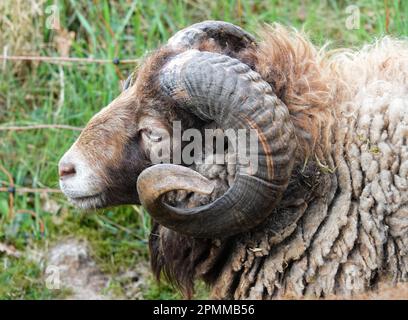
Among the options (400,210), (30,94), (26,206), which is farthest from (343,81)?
(30,94)

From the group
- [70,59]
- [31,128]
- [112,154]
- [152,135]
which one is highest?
[152,135]

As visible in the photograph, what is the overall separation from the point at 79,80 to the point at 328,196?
4.30m

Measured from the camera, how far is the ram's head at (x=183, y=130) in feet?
14.0

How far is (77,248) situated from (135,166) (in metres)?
2.73

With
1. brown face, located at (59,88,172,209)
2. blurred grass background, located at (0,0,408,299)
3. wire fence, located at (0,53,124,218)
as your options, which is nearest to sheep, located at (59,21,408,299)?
brown face, located at (59,88,172,209)

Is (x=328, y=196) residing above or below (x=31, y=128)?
above

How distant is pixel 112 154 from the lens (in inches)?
184

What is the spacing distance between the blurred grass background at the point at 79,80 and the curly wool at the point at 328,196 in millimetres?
2230

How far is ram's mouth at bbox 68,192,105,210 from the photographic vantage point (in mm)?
4781

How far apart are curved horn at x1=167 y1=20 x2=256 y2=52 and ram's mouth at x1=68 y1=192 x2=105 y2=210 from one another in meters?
1.03

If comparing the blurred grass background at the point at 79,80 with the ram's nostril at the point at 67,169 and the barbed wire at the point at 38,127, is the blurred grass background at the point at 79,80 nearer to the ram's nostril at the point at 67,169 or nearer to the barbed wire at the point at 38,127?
the barbed wire at the point at 38,127

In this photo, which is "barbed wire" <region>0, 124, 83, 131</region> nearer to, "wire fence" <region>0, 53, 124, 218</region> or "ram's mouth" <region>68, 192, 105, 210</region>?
"wire fence" <region>0, 53, 124, 218</region>

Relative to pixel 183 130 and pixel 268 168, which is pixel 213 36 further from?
pixel 268 168

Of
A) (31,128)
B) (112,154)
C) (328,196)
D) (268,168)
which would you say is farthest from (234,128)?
(31,128)
